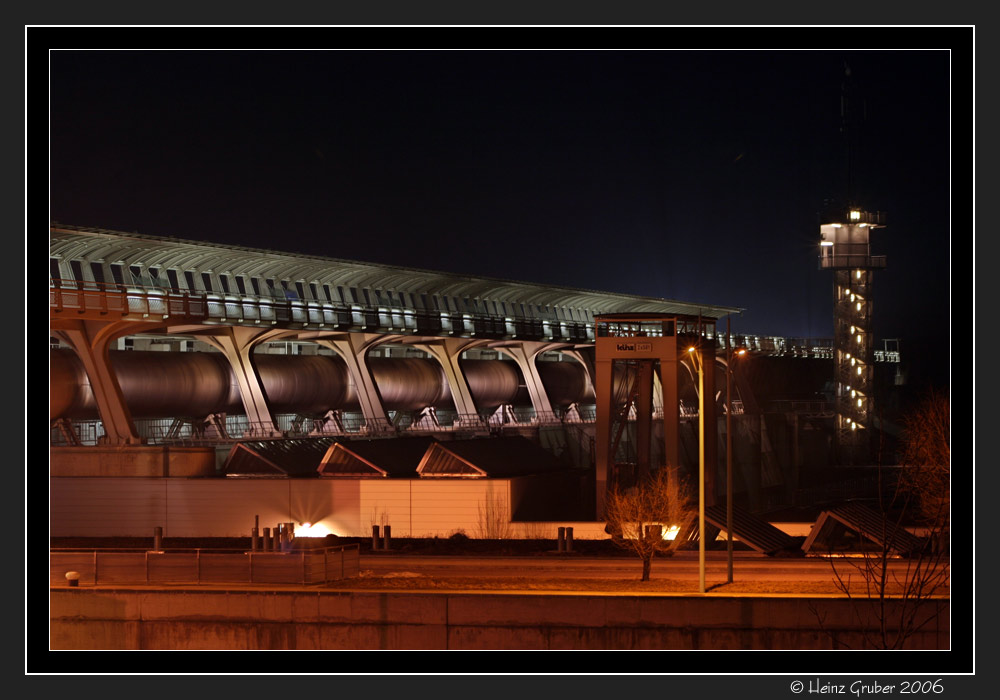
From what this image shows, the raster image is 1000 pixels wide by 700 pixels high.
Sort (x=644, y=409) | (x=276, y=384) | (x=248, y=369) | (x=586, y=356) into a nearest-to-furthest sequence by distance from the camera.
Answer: (x=644, y=409) < (x=248, y=369) < (x=276, y=384) < (x=586, y=356)

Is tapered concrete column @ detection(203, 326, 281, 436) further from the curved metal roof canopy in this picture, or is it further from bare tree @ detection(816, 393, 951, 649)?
bare tree @ detection(816, 393, 951, 649)

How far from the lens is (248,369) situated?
179 feet

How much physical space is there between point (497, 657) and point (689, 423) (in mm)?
59877

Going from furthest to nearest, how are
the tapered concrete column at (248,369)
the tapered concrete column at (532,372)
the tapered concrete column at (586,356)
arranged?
the tapered concrete column at (586,356), the tapered concrete column at (532,372), the tapered concrete column at (248,369)

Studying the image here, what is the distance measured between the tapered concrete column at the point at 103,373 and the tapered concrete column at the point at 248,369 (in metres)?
9.49

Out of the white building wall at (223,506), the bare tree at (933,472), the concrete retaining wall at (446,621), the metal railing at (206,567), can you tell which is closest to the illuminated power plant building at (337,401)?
the white building wall at (223,506)

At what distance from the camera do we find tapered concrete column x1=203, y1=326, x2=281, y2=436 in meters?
54.0

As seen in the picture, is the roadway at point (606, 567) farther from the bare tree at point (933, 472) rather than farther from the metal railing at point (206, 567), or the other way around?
the bare tree at point (933, 472)

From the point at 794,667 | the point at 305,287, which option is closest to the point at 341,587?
the point at 794,667

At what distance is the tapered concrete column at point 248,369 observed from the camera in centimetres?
5403

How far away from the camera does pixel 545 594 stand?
25203 millimetres

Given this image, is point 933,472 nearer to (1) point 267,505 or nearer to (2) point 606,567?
(2) point 606,567

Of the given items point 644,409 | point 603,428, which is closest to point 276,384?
point 644,409

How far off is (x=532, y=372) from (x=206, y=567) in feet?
176
